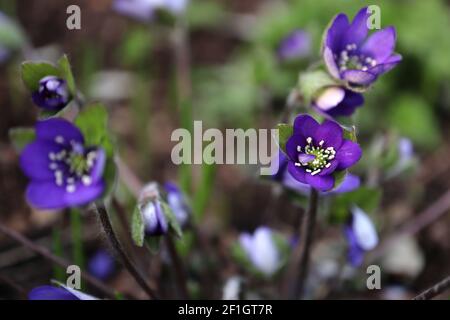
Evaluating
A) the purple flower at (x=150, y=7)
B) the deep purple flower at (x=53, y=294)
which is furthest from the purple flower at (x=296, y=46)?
the deep purple flower at (x=53, y=294)

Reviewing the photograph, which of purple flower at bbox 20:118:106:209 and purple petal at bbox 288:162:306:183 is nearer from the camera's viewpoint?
purple petal at bbox 288:162:306:183

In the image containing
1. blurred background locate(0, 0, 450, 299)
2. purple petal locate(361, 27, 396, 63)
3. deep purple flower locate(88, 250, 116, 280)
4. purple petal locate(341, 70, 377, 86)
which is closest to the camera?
purple petal locate(341, 70, 377, 86)

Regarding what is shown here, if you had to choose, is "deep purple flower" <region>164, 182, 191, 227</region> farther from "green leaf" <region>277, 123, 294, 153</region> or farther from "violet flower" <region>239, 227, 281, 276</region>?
"green leaf" <region>277, 123, 294, 153</region>

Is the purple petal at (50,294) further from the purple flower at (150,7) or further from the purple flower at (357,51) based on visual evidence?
the purple flower at (150,7)

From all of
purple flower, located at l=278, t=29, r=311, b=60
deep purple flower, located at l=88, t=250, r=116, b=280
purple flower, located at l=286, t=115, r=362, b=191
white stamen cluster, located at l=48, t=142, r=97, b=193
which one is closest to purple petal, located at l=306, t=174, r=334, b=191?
purple flower, located at l=286, t=115, r=362, b=191

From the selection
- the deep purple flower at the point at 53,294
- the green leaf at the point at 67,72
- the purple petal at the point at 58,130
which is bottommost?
the deep purple flower at the point at 53,294
